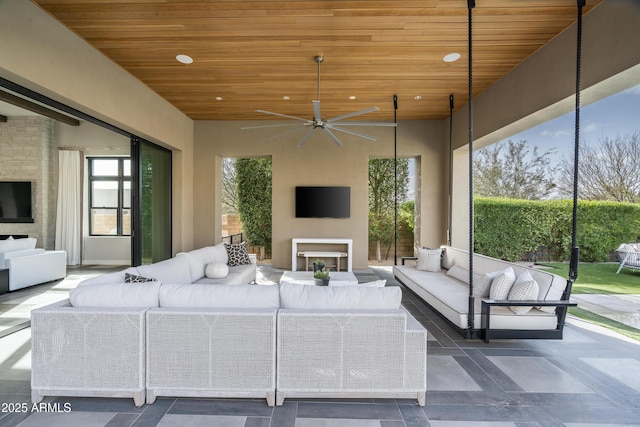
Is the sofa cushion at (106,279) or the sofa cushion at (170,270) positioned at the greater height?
the sofa cushion at (106,279)

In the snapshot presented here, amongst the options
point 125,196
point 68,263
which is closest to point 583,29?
point 125,196

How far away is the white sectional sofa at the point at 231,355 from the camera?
6.24 ft

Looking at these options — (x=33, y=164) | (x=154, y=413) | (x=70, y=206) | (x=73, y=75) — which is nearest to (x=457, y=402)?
(x=154, y=413)

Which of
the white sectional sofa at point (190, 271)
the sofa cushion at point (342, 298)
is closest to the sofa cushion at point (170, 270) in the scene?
the white sectional sofa at point (190, 271)

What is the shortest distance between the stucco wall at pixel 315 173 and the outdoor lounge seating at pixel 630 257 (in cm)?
352

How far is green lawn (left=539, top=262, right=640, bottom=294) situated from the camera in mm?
4875

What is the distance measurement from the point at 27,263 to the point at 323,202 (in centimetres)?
506

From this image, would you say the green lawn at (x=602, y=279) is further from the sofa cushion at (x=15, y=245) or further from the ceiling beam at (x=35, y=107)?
the sofa cushion at (x=15, y=245)

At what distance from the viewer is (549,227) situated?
23.4ft

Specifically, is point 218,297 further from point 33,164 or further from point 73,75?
point 33,164

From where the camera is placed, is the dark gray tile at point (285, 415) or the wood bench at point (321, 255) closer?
the dark gray tile at point (285, 415)

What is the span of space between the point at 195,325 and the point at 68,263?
6898 mm

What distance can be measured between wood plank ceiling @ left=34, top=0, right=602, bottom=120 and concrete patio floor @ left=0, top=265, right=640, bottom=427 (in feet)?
10.5

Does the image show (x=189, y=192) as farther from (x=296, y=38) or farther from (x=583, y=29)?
(x=583, y=29)
